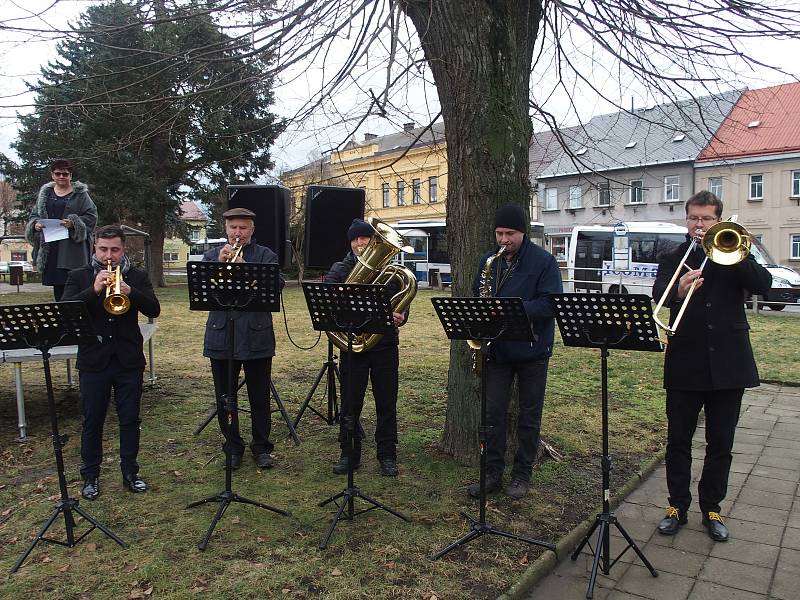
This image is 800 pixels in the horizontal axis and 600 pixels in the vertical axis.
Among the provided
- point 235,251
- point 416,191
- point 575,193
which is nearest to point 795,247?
point 575,193

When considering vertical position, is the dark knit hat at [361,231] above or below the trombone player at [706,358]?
above

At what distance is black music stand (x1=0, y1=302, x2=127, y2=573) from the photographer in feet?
11.8

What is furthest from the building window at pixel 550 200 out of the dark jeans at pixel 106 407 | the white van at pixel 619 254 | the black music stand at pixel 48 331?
the black music stand at pixel 48 331

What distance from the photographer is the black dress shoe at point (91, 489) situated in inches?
173

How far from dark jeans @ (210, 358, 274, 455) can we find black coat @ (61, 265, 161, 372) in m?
0.67

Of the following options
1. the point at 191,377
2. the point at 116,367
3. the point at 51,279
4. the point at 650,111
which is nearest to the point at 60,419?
the point at 51,279

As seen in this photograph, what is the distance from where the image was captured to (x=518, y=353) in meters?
4.25

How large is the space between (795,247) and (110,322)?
1385 inches

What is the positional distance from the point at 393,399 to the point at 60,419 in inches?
150

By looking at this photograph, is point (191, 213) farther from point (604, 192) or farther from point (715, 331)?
point (715, 331)

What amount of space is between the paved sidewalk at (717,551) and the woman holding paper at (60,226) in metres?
5.18


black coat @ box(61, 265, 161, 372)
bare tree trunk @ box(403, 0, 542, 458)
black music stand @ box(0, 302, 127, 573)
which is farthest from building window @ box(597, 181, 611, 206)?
black music stand @ box(0, 302, 127, 573)

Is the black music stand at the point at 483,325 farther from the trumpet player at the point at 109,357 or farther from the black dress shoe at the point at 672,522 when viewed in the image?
the trumpet player at the point at 109,357

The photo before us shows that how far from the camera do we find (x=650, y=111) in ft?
19.8
